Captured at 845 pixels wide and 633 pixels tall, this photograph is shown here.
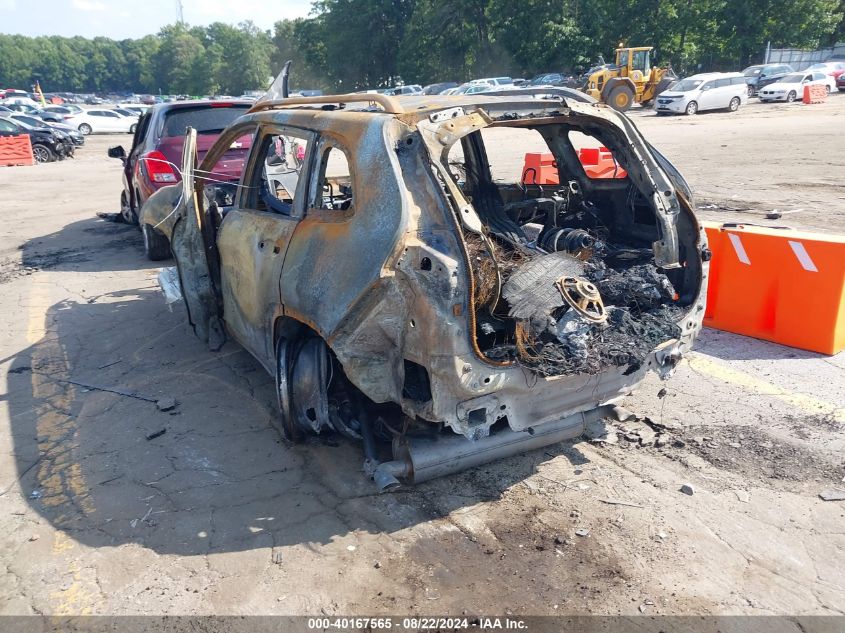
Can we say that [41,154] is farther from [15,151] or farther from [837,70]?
[837,70]

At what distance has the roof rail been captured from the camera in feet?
11.5

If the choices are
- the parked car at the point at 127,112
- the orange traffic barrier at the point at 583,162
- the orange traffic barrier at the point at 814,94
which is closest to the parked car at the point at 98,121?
the parked car at the point at 127,112

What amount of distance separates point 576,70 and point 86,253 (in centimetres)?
4359

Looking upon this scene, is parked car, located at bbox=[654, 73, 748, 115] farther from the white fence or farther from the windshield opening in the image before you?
the white fence

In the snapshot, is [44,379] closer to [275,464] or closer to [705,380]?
[275,464]

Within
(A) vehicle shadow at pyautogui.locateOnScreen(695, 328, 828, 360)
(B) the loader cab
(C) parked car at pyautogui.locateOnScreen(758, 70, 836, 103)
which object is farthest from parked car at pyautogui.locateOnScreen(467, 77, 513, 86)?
(A) vehicle shadow at pyautogui.locateOnScreen(695, 328, 828, 360)

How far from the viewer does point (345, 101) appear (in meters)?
4.01

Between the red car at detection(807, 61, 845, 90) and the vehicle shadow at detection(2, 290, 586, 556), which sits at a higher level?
the red car at detection(807, 61, 845, 90)

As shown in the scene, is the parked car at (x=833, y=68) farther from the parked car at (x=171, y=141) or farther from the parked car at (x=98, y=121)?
the parked car at (x=98, y=121)

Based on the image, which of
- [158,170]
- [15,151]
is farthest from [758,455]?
[15,151]

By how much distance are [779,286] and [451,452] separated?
330 centimetres

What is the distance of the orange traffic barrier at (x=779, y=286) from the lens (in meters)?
5.04

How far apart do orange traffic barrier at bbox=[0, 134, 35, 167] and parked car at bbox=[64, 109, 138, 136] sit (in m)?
13.9

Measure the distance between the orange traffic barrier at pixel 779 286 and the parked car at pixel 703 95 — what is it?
83.4 feet
